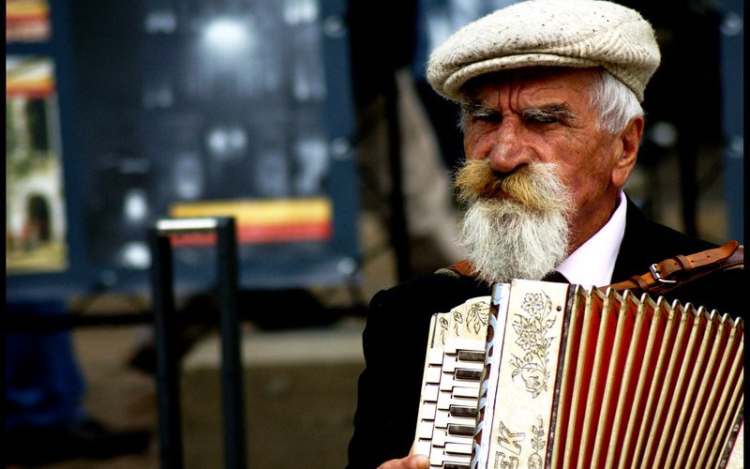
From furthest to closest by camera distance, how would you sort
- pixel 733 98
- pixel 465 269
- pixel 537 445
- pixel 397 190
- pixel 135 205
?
pixel 135 205 → pixel 397 190 → pixel 733 98 → pixel 465 269 → pixel 537 445

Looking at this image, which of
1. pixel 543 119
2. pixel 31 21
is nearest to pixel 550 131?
pixel 543 119

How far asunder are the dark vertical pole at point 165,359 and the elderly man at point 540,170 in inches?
50.8

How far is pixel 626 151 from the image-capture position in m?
2.10

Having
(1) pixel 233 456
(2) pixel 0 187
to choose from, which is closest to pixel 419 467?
(1) pixel 233 456

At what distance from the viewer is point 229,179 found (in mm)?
4609

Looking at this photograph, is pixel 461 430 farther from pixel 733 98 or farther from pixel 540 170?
pixel 733 98

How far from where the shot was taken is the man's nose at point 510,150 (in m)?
1.94

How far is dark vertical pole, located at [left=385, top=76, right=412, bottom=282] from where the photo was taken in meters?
4.41

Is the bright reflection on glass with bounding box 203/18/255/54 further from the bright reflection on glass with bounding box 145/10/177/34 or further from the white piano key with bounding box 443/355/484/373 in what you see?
the white piano key with bounding box 443/355/484/373

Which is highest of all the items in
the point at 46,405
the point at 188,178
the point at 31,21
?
the point at 31,21

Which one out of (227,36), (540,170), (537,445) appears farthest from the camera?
(227,36)

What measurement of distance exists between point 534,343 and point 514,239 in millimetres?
360

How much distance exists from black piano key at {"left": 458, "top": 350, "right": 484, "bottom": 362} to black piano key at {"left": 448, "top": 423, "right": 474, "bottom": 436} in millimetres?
120

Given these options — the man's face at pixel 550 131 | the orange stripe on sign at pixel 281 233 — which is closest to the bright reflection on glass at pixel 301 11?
the orange stripe on sign at pixel 281 233
